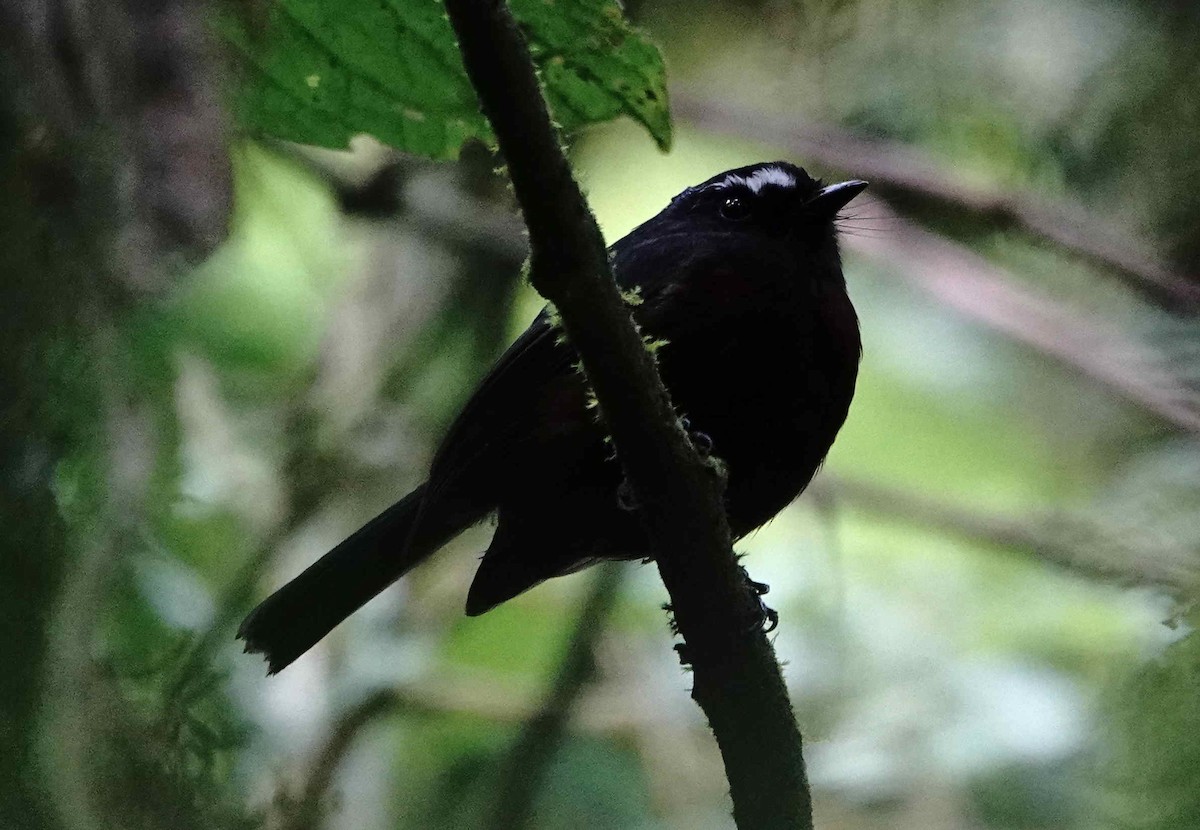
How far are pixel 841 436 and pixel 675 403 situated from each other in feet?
9.78

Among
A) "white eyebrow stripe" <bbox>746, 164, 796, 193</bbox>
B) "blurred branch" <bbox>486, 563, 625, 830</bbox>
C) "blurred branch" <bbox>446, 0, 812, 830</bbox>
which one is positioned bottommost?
"blurred branch" <bbox>446, 0, 812, 830</bbox>

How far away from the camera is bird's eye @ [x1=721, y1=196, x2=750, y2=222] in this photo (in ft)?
10.7

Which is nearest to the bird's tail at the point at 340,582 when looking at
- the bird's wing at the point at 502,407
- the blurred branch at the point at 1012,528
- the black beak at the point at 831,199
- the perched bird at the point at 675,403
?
the perched bird at the point at 675,403

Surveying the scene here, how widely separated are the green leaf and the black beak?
41.2 inches

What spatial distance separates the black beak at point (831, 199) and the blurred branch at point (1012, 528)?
105 centimetres

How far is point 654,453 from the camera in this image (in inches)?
77.0

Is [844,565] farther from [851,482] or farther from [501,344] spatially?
[501,344]

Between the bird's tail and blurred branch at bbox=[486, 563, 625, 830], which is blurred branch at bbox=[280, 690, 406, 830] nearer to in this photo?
blurred branch at bbox=[486, 563, 625, 830]

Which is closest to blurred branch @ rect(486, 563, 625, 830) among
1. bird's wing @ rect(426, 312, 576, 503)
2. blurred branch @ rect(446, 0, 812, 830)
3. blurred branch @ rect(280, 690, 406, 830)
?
blurred branch @ rect(280, 690, 406, 830)

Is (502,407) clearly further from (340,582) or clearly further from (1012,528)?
(1012,528)

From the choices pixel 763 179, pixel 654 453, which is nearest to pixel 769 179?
pixel 763 179

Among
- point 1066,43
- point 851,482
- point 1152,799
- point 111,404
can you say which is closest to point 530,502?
point 111,404

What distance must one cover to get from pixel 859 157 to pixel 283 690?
2.51 meters

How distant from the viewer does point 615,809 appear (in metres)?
4.23
